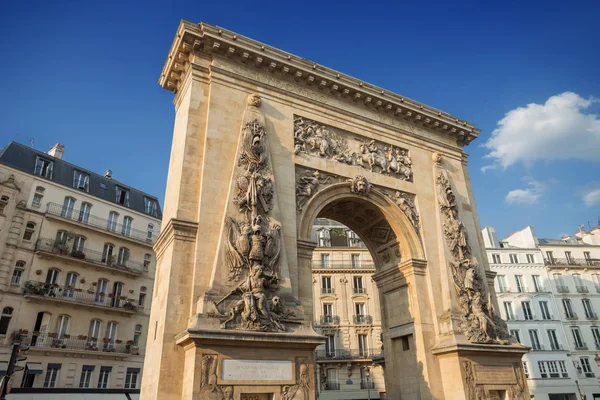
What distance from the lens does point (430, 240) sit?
1722 cm

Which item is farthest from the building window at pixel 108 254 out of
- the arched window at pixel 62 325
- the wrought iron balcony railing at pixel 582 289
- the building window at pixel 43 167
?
the wrought iron balcony railing at pixel 582 289

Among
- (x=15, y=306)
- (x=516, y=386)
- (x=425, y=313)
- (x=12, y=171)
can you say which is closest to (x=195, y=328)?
(x=425, y=313)

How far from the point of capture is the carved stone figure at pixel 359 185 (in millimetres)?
16188

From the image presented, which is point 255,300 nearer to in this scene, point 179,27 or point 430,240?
point 430,240

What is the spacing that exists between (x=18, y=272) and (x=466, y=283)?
23.2 metres

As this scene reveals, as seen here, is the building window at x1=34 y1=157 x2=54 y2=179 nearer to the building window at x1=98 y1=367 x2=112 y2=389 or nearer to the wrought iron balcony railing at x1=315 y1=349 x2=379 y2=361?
the building window at x1=98 y1=367 x2=112 y2=389

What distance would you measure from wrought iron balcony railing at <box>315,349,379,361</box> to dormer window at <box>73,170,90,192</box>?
69.3ft

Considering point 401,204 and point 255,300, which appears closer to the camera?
point 255,300

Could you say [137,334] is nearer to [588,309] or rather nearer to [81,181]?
[81,181]

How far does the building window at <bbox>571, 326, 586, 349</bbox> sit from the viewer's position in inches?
1437

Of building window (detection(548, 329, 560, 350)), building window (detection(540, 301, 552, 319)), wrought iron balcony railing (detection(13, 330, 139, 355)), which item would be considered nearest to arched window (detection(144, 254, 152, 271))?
wrought iron balcony railing (detection(13, 330, 139, 355))

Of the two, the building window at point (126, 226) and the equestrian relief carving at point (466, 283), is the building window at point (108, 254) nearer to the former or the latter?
the building window at point (126, 226)

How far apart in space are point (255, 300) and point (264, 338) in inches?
40.2

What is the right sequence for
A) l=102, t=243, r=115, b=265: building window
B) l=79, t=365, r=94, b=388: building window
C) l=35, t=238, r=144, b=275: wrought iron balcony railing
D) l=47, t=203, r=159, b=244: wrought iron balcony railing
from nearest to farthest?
l=79, t=365, r=94, b=388: building window
l=35, t=238, r=144, b=275: wrought iron balcony railing
l=47, t=203, r=159, b=244: wrought iron balcony railing
l=102, t=243, r=115, b=265: building window
